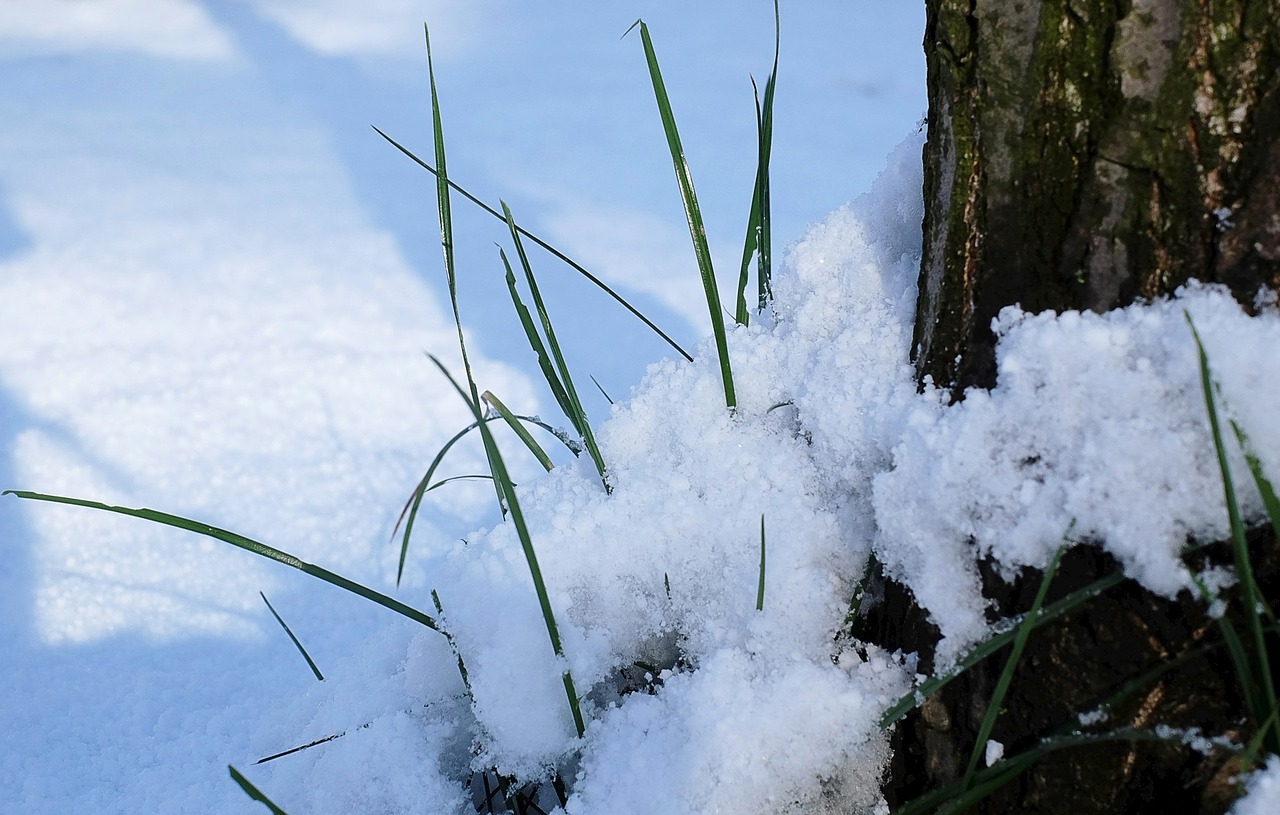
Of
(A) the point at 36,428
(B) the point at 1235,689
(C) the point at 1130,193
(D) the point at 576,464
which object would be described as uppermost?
(C) the point at 1130,193

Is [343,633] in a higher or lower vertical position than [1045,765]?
lower

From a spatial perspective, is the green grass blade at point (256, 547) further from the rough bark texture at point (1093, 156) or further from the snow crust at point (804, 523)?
the rough bark texture at point (1093, 156)

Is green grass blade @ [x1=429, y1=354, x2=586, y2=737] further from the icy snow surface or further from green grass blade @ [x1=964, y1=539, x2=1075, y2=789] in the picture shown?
green grass blade @ [x1=964, y1=539, x2=1075, y2=789]

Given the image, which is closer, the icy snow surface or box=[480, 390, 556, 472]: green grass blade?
the icy snow surface

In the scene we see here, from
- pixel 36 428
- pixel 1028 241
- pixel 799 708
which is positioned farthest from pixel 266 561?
pixel 1028 241

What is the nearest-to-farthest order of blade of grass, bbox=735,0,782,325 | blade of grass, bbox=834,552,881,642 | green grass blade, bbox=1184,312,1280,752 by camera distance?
green grass blade, bbox=1184,312,1280,752 < blade of grass, bbox=834,552,881,642 < blade of grass, bbox=735,0,782,325

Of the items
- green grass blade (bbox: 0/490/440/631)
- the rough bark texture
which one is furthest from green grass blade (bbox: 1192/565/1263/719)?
green grass blade (bbox: 0/490/440/631)

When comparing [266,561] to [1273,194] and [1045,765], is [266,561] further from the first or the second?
[1273,194]
